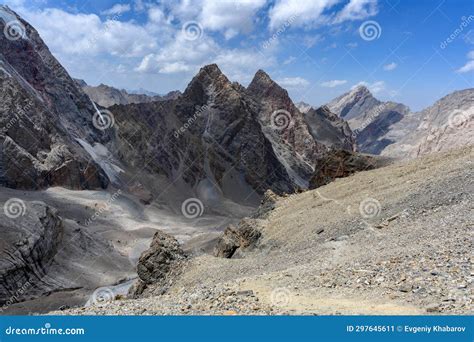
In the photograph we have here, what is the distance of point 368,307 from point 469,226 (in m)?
7.90

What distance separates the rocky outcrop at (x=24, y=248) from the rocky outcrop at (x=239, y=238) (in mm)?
21106

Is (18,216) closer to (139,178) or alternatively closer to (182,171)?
(139,178)

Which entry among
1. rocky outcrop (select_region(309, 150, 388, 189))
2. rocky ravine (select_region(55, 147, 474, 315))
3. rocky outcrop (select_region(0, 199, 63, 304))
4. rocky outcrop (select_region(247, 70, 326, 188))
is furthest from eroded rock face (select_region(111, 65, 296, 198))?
rocky ravine (select_region(55, 147, 474, 315))

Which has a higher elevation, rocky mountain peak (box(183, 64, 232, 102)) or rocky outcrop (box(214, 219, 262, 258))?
rocky mountain peak (box(183, 64, 232, 102))

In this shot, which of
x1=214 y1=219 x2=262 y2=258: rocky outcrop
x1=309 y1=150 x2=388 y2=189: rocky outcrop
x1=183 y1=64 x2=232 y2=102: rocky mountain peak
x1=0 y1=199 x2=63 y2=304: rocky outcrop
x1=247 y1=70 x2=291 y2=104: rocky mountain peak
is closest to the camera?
x1=214 y1=219 x2=262 y2=258: rocky outcrop

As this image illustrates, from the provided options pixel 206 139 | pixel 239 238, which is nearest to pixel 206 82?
pixel 206 139

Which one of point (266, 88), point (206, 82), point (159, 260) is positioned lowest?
point (159, 260)

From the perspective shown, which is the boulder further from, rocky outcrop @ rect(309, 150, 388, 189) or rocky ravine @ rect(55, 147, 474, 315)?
rocky outcrop @ rect(309, 150, 388, 189)

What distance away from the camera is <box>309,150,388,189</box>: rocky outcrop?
138ft

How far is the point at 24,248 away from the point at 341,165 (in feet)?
95.6

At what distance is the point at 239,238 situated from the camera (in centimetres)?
2845

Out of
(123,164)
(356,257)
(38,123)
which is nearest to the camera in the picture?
(356,257)

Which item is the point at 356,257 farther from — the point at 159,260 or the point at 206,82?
the point at 206,82

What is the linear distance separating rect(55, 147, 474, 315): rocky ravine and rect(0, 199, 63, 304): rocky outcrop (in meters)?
23.5
